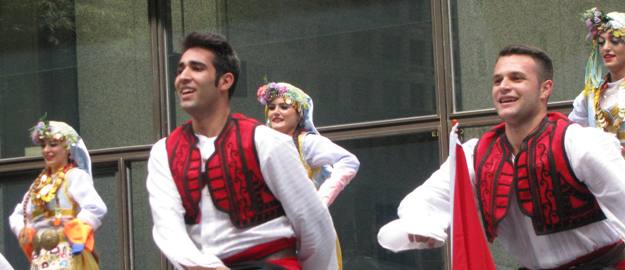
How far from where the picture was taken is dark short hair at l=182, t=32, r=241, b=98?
5637mm

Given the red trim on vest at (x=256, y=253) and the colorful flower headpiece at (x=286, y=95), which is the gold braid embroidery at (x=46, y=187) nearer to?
the colorful flower headpiece at (x=286, y=95)

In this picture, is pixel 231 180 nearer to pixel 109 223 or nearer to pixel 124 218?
pixel 124 218

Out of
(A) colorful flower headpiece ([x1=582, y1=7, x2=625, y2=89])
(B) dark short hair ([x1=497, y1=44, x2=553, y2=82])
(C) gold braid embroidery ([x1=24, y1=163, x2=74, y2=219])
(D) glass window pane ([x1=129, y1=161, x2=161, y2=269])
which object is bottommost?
(D) glass window pane ([x1=129, y1=161, x2=161, y2=269])

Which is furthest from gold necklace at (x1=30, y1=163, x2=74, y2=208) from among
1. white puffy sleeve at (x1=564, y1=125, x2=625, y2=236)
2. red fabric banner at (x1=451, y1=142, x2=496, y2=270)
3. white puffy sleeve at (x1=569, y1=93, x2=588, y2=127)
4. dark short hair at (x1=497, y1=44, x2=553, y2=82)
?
white puffy sleeve at (x1=564, y1=125, x2=625, y2=236)

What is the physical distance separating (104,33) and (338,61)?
3216mm

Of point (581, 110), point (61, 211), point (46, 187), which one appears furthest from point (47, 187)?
point (581, 110)

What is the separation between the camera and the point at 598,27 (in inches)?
310

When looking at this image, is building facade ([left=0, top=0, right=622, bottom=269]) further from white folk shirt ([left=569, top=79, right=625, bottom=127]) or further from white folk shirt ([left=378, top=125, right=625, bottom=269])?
white folk shirt ([left=378, top=125, right=625, bottom=269])

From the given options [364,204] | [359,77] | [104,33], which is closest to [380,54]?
[359,77]

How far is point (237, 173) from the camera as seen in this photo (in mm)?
5449

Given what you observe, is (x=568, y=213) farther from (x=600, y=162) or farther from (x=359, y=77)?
(x=359, y=77)

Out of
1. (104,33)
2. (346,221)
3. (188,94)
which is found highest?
(104,33)

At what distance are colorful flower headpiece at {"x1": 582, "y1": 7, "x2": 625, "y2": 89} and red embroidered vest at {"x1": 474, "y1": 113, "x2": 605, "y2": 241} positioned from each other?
2.30m

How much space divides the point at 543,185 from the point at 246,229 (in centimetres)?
140
